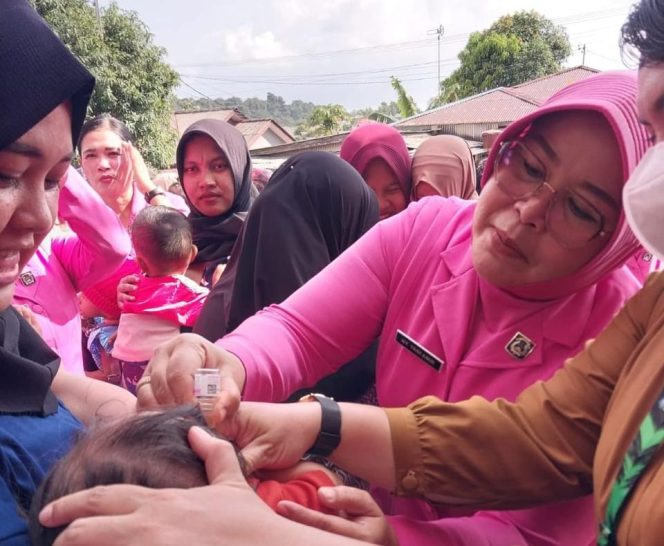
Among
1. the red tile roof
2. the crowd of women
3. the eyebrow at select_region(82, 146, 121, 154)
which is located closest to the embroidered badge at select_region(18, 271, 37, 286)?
the crowd of women

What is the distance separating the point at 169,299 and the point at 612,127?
257cm

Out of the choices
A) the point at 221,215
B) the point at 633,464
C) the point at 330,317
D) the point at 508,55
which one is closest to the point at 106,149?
the point at 221,215

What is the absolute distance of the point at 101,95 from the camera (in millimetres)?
17719

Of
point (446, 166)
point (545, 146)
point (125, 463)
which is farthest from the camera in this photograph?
point (446, 166)

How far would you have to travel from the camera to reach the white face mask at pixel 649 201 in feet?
4.12

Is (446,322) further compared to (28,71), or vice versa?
(446,322)

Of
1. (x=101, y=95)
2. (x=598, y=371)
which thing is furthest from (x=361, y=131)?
(x=101, y=95)

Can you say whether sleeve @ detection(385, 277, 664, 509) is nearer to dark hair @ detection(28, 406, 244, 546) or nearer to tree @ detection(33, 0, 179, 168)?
dark hair @ detection(28, 406, 244, 546)

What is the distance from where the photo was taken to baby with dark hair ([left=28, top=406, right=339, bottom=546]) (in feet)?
3.49

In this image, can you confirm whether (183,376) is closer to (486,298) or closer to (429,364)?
(429,364)

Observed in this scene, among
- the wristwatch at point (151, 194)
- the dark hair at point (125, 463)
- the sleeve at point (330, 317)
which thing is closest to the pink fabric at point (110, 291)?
the wristwatch at point (151, 194)

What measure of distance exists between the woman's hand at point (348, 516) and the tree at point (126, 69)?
17.7 meters

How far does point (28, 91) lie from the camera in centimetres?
115

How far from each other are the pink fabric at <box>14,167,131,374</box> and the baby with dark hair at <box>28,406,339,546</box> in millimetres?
1857
